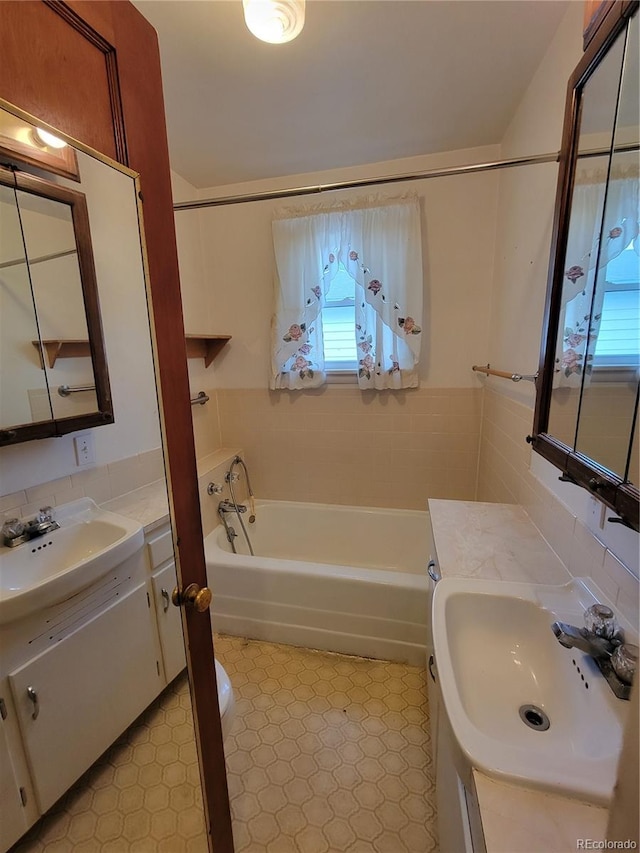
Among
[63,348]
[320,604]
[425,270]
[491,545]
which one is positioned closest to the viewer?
[63,348]

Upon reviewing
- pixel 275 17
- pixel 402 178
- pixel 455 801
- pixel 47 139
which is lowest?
pixel 455 801

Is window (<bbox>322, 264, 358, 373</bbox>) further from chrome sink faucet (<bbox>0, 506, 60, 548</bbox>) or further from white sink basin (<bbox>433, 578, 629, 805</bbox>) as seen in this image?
chrome sink faucet (<bbox>0, 506, 60, 548</bbox>)

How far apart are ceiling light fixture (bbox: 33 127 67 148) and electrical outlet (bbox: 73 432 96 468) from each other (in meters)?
0.57

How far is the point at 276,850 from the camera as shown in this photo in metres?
1.15

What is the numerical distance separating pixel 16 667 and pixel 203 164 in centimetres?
253

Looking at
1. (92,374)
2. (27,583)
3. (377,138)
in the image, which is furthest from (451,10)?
(27,583)

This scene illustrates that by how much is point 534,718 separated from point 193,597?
819 mm

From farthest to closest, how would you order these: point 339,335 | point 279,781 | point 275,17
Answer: point 339,335, point 279,781, point 275,17

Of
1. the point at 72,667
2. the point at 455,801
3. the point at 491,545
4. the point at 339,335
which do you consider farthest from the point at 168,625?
the point at 339,335

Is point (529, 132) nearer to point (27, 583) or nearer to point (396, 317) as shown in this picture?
point (396, 317)

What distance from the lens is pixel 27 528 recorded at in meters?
0.88

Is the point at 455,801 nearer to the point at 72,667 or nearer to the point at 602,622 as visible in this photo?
the point at 602,622

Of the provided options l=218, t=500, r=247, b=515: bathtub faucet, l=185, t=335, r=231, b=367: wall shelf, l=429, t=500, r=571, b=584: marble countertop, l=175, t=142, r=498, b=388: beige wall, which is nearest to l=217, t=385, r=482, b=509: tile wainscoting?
l=175, t=142, r=498, b=388: beige wall

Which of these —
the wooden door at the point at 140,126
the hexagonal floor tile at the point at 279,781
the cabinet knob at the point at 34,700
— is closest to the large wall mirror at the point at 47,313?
the wooden door at the point at 140,126
